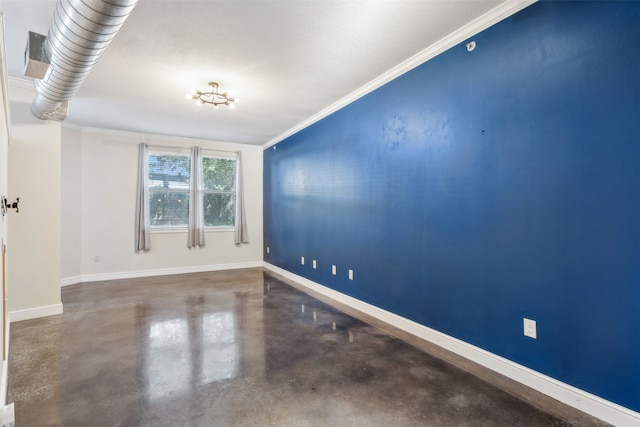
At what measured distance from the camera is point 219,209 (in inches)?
250

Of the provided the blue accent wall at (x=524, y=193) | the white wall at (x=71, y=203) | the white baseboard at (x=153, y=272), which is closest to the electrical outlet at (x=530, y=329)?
the blue accent wall at (x=524, y=193)

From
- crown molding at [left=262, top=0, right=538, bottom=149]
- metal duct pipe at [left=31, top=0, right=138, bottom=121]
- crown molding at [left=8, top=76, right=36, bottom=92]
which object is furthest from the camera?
crown molding at [left=8, top=76, right=36, bottom=92]

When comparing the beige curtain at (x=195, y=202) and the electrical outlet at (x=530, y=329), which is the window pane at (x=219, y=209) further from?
the electrical outlet at (x=530, y=329)

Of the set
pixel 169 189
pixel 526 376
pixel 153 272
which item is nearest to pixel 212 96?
pixel 169 189

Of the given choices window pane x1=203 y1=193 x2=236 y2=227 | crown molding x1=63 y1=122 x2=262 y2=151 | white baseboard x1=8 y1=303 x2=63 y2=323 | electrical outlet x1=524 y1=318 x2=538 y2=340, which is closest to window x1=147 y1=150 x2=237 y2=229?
window pane x1=203 y1=193 x2=236 y2=227

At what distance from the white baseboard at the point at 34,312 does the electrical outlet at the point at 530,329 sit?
186 inches

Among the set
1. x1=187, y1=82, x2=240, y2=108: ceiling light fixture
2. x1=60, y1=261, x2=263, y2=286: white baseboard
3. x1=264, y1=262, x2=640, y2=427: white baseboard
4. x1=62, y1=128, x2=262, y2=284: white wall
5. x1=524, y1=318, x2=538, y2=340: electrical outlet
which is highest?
x1=187, y1=82, x2=240, y2=108: ceiling light fixture

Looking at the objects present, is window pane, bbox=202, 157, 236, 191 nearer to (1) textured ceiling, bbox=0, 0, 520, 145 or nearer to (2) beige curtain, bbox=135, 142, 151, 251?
(2) beige curtain, bbox=135, 142, 151, 251

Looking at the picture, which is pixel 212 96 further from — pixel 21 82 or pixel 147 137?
pixel 147 137

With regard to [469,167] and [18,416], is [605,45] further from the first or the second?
[18,416]

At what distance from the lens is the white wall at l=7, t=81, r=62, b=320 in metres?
3.30

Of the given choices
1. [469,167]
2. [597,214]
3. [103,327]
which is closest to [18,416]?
[103,327]

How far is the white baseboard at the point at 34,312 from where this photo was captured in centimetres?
330

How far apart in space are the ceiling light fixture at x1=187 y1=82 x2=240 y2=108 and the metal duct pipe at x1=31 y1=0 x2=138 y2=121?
1176mm
